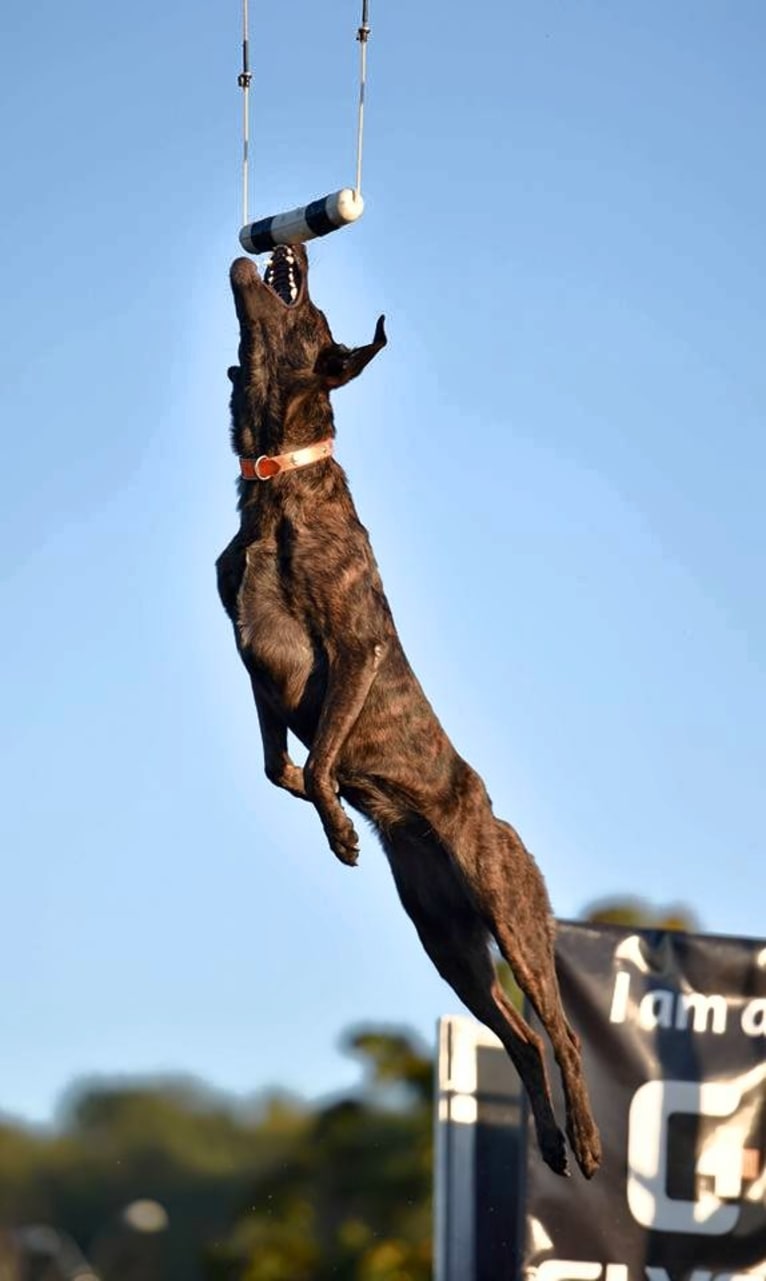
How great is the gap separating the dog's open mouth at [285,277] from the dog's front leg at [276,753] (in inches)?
51.5

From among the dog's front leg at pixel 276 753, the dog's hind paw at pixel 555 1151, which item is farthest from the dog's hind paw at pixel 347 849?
the dog's hind paw at pixel 555 1151

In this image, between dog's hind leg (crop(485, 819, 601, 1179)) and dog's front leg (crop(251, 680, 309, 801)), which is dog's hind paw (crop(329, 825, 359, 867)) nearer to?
dog's front leg (crop(251, 680, 309, 801))

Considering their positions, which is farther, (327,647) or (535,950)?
(535,950)

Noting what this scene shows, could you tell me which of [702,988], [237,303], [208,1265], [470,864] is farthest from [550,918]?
[208,1265]

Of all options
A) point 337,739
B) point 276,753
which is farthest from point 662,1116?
point 337,739

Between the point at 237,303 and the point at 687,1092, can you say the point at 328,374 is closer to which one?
the point at 237,303

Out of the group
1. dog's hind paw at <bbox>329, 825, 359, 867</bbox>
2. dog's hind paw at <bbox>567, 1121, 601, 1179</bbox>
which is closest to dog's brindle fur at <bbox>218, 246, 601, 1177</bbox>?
dog's hind paw at <bbox>329, 825, 359, 867</bbox>

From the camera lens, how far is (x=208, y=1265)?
11281 mm

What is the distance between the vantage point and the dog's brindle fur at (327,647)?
803 cm

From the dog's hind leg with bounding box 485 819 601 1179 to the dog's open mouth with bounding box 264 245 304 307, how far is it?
196 cm

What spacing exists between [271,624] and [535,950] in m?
1.58

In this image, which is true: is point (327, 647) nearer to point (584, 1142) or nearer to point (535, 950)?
point (535, 950)

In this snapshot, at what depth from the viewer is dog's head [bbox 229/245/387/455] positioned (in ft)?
26.5

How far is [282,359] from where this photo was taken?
8117 millimetres
